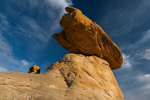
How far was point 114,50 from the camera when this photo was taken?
34.7ft

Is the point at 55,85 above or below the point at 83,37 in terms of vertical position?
below

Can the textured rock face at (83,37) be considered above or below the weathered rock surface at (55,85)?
above

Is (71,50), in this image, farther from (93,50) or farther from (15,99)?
(15,99)

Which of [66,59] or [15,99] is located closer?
[15,99]

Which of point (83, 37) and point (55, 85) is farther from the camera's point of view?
point (83, 37)

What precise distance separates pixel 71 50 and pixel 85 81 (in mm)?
4469

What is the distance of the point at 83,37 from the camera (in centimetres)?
830

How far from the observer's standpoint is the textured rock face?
7668 mm

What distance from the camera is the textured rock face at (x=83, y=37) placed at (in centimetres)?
767

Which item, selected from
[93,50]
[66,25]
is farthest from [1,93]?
[93,50]

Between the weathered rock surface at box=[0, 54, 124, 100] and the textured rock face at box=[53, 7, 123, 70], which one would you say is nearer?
the weathered rock surface at box=[0, 54, 124, 100]

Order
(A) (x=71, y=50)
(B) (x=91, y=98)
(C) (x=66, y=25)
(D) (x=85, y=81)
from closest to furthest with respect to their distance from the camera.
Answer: (B) (x=91, y=98) < (D) (x=85, y=81) < (C) (x=66, y=25) < (A) (x=71, y=50)

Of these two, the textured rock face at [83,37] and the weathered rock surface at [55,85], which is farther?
the textured rock face at [83,37]

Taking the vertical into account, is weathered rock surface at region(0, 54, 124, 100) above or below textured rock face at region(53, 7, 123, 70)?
below
